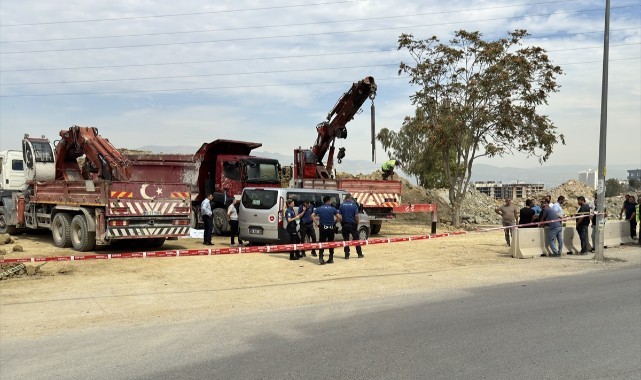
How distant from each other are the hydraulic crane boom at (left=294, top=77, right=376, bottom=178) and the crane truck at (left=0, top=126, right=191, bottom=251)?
25.9ft

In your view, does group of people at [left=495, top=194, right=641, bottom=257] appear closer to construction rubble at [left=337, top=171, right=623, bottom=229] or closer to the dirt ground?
the dirt ground

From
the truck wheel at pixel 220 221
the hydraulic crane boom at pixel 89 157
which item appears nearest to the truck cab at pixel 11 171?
the hydraulic crane boom at pixel 89 157

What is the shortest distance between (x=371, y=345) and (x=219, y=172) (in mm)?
14823

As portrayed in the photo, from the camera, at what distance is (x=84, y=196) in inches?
587

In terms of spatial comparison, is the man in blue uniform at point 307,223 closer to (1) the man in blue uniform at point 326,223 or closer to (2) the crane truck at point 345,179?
(1) the man in blue uniform at point 326,223

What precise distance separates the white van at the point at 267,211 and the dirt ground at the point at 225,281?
1.76 ft

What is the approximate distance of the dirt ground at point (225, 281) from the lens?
28.7 ft

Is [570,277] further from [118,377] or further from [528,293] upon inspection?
[118,377]

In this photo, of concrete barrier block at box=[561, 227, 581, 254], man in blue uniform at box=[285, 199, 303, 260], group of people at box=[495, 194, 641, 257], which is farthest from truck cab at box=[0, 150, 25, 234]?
concrete barrier block at box=[561, 227, 581, 254]

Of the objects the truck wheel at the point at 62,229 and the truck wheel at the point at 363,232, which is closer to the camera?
the truck wheel at the point at 62,229

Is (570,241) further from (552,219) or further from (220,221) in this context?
(220,221)

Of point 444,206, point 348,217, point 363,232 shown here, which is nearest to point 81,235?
point 348,217

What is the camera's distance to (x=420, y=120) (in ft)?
88.8

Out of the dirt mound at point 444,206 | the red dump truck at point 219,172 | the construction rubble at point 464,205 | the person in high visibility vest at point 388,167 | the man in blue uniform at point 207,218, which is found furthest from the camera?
the dirt mound at point 444,206
